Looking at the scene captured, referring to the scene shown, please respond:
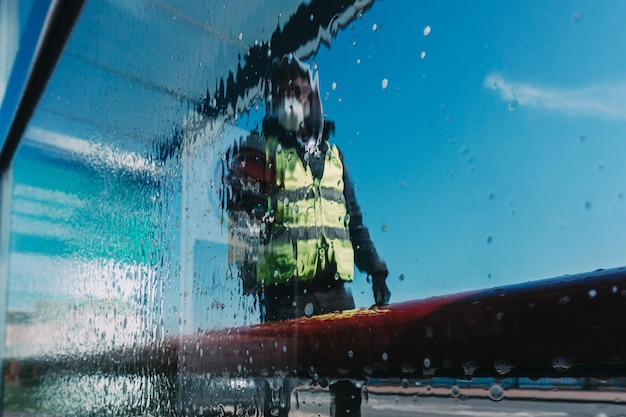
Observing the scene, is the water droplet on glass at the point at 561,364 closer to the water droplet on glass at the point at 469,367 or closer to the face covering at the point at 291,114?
the water droplet on glass at the point at 469,367

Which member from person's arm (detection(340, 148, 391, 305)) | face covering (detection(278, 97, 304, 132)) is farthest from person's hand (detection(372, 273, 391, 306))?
face covering (detection(278, 97, 304, 132))

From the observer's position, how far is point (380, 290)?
0.47m

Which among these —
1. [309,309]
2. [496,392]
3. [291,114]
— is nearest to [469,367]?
[496,392]

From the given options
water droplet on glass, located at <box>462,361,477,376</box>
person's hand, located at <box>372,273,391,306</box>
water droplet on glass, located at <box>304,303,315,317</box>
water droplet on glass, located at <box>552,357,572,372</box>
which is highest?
person's hand, located at <box>372,273,391,306</box>

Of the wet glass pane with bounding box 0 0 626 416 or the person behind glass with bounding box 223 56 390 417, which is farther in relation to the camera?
the person behind glass with bounding box 223 56 390 417

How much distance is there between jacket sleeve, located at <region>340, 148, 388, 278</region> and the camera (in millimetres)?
473

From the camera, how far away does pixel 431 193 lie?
442mm

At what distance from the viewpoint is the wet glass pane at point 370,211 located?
1.07 feet

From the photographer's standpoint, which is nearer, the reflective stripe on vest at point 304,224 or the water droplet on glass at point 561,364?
the water droplet on glass at point 561,364

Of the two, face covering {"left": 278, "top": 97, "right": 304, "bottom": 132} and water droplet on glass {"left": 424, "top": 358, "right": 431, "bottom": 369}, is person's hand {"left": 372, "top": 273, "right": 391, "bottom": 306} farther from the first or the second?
face covering {"left": 278, "top": 97, "right": 304, "bottom": 132}

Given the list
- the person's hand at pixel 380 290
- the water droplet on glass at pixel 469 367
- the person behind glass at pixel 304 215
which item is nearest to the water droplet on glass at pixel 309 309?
the person behind glass at pixel 304 215

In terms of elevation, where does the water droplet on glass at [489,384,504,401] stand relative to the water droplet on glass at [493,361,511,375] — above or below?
below

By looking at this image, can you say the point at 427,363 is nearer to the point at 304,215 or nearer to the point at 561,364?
the point at 561,364

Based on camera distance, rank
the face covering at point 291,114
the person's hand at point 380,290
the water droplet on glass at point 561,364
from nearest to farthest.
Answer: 1. the water droplet on glass at point 561,364
2. the person's hand at point 380,290
3. the face covering at point 291,114
